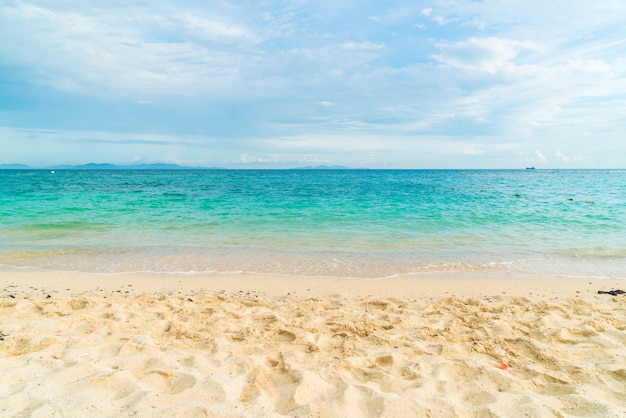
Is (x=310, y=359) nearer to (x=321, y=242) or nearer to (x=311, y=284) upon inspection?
(x=311, y=284)

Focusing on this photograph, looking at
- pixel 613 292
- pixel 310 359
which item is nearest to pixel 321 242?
pixel 613 292

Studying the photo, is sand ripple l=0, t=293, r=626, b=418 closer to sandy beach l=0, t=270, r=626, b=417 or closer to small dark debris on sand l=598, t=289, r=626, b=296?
sandy beach l=0, t=270, r=626, b=417

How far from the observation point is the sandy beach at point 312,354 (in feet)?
11.2

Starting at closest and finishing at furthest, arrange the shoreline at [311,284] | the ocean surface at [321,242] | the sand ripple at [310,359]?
the sand ripple at [310,359], the shoreline at [311,284], the ocean surface at [321,242]

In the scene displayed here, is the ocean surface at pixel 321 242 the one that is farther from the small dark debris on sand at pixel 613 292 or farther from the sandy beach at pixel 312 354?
the sandy beach at pixel 312 354

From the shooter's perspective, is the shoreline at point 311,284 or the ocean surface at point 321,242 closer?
the shoreline at point 311,284

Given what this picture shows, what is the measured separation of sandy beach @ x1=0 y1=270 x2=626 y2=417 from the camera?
Result: 3.40m

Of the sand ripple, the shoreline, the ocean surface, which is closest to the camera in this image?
the sand ripple

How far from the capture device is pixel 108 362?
4.18m

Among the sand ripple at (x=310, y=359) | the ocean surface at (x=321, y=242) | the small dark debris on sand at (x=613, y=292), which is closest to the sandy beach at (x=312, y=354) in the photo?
the sand ripple at (x=310, y=359)

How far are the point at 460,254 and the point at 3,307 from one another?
35.9 ft

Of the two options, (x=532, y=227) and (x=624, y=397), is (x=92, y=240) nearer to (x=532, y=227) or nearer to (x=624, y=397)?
(x=624, y=397)

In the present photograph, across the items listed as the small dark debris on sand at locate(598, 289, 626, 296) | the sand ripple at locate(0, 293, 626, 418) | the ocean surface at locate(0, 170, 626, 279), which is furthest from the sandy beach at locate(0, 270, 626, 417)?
the ocean surface at locate(0, 170, 626, 279)

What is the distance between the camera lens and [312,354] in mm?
4453
